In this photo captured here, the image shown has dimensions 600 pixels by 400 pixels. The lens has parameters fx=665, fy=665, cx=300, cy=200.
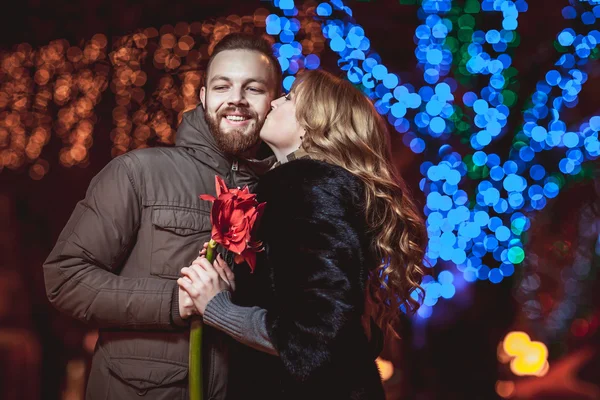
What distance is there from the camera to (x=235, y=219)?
6.08 feet

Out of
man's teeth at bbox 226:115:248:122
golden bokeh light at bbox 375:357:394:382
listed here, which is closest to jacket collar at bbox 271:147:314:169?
man's teeth at bbox 226:115:248:122

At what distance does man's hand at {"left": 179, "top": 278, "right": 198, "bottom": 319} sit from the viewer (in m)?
2.00

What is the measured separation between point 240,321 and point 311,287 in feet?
0.79

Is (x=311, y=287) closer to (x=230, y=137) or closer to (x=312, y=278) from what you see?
(x=312, y=278)

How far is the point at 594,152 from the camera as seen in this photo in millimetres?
4961

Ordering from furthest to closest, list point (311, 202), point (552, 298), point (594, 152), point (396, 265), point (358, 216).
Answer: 1. point (552, 298)
2. point (594, 152)
3. point (396, 265)
4. point (358, 216)
5. point (311, 202)

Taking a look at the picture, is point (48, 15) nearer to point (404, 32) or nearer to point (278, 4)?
point (278, 4)

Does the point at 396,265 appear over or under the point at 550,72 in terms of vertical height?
under

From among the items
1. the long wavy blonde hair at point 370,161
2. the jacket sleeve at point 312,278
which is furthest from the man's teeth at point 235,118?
the jacket sleeve at point 312,278

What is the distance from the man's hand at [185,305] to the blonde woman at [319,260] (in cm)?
4

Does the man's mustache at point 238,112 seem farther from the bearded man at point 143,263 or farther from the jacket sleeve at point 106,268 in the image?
the jacket sleeve at point 106,268

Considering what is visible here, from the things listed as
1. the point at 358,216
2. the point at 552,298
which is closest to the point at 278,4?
the point at 552,298

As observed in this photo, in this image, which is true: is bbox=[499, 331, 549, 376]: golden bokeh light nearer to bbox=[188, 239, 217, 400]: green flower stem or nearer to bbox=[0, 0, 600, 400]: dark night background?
bbox=[0, 0, 600, 400]: dark night background

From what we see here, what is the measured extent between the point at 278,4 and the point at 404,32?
1.14 meters
